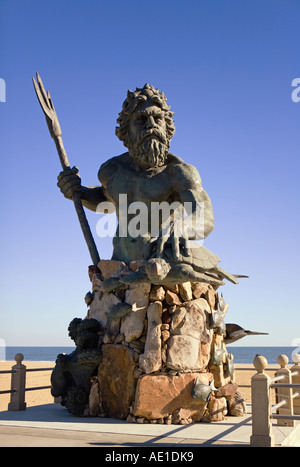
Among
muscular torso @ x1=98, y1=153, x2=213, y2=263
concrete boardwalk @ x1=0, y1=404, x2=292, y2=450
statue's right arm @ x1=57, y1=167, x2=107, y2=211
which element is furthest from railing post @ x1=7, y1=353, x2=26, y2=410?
statue's right arm @ x1=57, y1=167, x2=107, y2=211

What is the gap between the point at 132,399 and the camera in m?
5.63

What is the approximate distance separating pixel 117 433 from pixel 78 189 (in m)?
3.51

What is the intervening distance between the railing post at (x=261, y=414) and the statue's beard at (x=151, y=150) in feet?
10.3

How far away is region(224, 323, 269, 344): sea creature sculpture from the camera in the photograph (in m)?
6.48

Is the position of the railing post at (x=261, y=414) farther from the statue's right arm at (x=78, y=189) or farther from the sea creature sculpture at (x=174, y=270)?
the statue's right arm at (x=78, y=189)

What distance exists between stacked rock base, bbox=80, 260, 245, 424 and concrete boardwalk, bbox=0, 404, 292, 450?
20 centimetres

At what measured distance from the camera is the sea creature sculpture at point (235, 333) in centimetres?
648

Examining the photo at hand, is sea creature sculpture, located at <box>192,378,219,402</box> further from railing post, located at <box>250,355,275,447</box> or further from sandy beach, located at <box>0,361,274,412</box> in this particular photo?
sandy beach, located at <box>0,361,274,412</box>

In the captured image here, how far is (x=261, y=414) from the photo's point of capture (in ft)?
14.1

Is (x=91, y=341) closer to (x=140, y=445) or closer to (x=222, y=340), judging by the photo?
(x=222, y=340)

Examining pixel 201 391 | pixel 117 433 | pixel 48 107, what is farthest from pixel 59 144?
pixel 117 433

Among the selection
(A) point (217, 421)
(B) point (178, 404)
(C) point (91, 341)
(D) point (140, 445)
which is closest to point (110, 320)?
(C) point (91, 341)

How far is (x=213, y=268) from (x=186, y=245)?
1.58ft

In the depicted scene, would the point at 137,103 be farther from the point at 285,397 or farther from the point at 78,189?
the point at 285,397
